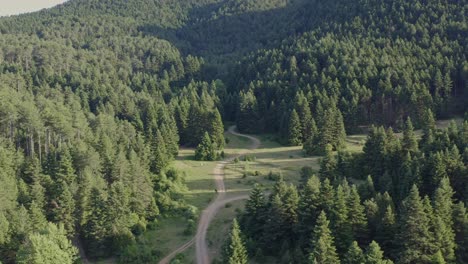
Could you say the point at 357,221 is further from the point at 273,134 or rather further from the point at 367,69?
the point at 367,69

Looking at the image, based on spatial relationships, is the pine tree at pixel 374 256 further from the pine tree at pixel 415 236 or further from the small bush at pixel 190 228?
the small bush at pixel 190 228

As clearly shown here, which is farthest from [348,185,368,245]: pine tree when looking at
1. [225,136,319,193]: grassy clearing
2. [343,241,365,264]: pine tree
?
[225,136,319,193]: grassy clearing

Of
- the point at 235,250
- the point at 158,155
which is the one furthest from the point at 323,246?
the point at 158,155

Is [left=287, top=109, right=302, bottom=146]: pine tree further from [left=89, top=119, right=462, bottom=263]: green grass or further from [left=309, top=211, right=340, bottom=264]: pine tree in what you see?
[left=309, top=211, right=340, bottom=264]: pine tree

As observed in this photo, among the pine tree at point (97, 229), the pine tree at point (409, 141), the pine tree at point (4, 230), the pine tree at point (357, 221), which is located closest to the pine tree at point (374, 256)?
the pine tree at point (357, 221)

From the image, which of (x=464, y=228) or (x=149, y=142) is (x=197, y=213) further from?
(x=464, y=228)

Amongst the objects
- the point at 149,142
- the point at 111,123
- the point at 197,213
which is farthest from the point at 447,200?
the point at 111,123
